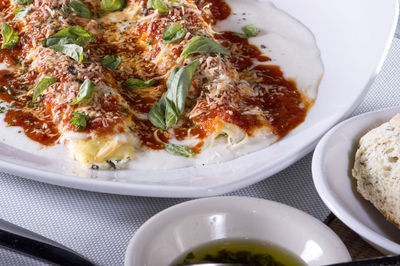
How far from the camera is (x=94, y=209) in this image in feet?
10.1

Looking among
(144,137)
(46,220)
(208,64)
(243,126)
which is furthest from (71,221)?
(208,64)

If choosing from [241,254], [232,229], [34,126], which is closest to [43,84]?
[34,126]

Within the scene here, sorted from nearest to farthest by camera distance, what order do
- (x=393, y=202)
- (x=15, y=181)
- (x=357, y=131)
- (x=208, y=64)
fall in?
(x=393, y=202), (x=357, y=131), (x=15, y=181), (x=208, y=64)

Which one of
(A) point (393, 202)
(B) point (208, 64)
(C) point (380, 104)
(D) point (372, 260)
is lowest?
(C) point (380, 104)

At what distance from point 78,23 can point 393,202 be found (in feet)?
10.1

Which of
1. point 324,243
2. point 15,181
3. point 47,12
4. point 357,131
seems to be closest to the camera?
point 324,243

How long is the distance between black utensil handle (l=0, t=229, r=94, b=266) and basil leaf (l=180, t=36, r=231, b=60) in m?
1.87

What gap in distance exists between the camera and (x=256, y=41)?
15.3 feet

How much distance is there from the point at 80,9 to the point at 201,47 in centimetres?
132

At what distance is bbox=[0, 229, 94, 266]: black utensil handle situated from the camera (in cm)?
246

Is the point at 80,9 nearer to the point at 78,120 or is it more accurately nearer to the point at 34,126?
the point at 34,126

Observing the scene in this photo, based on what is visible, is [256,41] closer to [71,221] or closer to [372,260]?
[71,221]

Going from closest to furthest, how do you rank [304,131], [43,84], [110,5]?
[304,131] → [43,84] → [110,5]

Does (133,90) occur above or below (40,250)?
below
